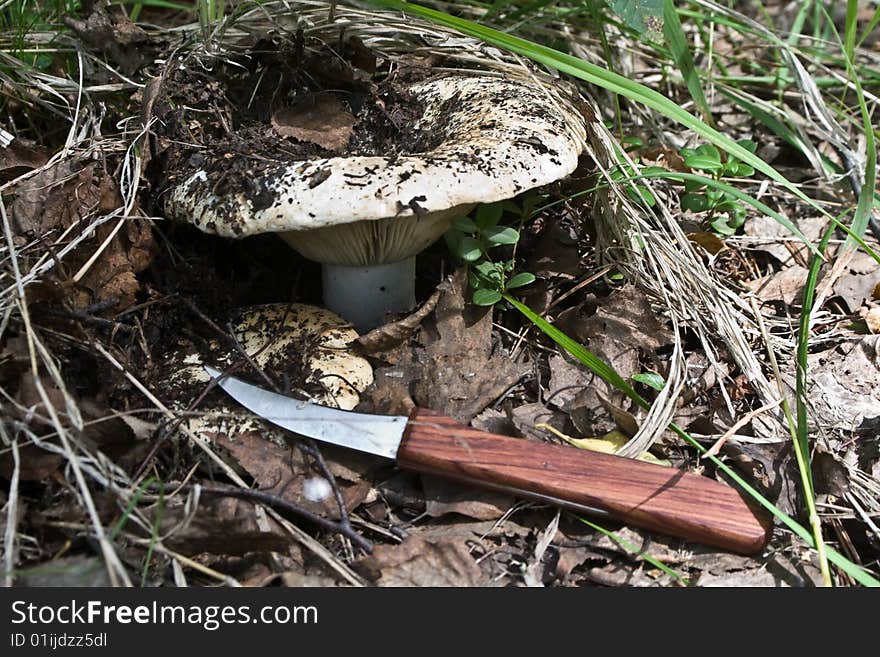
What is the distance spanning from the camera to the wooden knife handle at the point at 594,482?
1.96m

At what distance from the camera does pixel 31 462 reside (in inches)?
77.9

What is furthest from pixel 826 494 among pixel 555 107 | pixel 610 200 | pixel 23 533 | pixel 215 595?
pixel 23 533

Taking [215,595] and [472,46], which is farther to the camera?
[472,46]

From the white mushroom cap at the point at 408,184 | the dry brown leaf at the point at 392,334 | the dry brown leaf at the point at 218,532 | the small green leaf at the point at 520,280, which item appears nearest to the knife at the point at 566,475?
the dry brown leaf at the point at 218,532

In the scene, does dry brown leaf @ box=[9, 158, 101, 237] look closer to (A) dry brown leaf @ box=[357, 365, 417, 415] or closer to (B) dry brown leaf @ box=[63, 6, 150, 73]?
(B) dry brown leaf @ box=[63, 6, 150, 73]

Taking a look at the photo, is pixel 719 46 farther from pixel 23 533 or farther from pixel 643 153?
pixel 23 533

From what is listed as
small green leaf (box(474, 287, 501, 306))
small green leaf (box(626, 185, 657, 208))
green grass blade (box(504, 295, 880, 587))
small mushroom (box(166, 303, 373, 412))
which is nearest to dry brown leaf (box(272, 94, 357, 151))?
small mushroom (box(166, 303, 373, 412))

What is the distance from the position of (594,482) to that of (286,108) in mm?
1668

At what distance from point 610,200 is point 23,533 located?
2.11 meters

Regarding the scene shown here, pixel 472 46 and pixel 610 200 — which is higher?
pixel 472 46

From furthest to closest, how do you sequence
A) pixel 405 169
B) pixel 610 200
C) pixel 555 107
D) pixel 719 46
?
pixel 719 46 < pixel 610 200 < pixel 555 107 < pixel 405 169

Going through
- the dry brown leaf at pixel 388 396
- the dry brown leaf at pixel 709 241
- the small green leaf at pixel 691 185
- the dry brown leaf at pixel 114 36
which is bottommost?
the dry brown leaf at pixel 388 396

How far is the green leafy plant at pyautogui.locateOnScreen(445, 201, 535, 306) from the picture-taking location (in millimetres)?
2594

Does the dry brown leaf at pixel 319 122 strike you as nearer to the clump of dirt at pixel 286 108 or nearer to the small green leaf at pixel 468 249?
the clump of dirt at pixel 286 108
